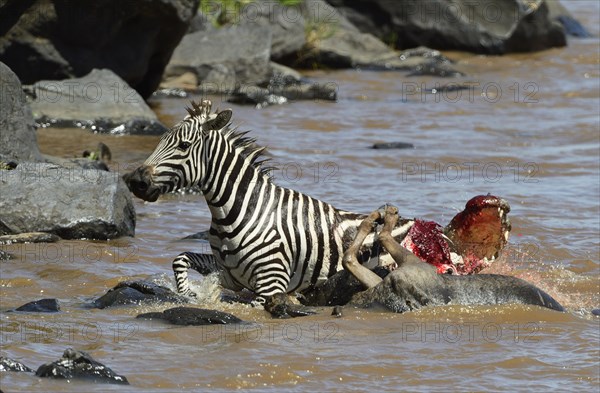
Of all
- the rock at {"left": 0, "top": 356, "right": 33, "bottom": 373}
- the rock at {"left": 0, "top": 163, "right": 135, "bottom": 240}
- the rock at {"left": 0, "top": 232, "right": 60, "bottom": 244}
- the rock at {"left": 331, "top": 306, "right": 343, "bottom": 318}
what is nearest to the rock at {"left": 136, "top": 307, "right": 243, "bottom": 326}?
the rock at {"left": 331, "top": 306, "right": 343, "bottom": 318}

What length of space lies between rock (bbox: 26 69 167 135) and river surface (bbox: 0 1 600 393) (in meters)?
0.33

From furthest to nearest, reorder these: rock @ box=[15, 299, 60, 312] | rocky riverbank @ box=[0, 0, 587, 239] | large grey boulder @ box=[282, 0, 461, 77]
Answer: large grey boulder @ box=[282, 0, 461, 77] → rocky riverbank @ box=[0, 0, 587, 239] → rock @ box=[15, 299, 60, 312]

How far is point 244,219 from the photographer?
903 cm

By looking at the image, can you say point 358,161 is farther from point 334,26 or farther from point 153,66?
point 334,26

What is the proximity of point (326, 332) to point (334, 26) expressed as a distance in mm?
16919

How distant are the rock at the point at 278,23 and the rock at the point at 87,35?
4.91 metres

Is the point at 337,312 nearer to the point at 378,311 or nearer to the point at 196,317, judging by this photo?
the point at 378,311

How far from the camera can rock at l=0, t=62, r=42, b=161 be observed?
12422 millimetres

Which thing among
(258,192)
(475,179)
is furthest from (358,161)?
(258,192)

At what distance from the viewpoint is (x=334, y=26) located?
24.8 meters

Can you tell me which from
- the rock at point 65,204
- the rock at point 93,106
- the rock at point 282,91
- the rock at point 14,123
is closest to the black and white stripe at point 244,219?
the rock at point 65,204

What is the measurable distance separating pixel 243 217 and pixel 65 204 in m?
2.80

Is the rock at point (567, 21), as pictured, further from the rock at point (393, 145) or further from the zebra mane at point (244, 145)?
the zebra mane at point (244, 145)

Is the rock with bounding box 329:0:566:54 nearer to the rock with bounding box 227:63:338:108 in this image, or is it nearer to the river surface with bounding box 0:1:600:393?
the river surface with bounding box 0:1:600:393
